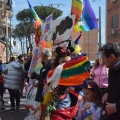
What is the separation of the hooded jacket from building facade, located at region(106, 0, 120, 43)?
73.3 ft

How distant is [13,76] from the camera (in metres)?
9.40

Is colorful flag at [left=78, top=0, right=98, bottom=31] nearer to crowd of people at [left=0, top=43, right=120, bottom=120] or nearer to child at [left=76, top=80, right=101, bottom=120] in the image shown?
crowd of people at [left=0, top=43, right=120, bottom=120]

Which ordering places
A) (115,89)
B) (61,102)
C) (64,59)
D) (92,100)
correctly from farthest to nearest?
(64,59)
(61,102)
(92,100)
(115,89)

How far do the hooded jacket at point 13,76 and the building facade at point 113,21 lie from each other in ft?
73.3

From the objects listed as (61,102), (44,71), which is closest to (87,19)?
(44,71)

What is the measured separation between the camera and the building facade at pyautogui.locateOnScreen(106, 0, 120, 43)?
31462mm

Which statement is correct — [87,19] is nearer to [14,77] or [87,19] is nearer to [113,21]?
[14,77]

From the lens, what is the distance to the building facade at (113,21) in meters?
31.5

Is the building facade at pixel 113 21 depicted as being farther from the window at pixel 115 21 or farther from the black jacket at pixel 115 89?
the black jacket at pixel 115 89

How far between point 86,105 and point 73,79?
45 centimetres

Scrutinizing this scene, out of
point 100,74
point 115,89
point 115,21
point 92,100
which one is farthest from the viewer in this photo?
point 115,21

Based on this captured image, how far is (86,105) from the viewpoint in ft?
14.6

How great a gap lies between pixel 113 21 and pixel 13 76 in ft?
78.9

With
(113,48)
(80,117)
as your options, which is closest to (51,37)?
(80,117)
